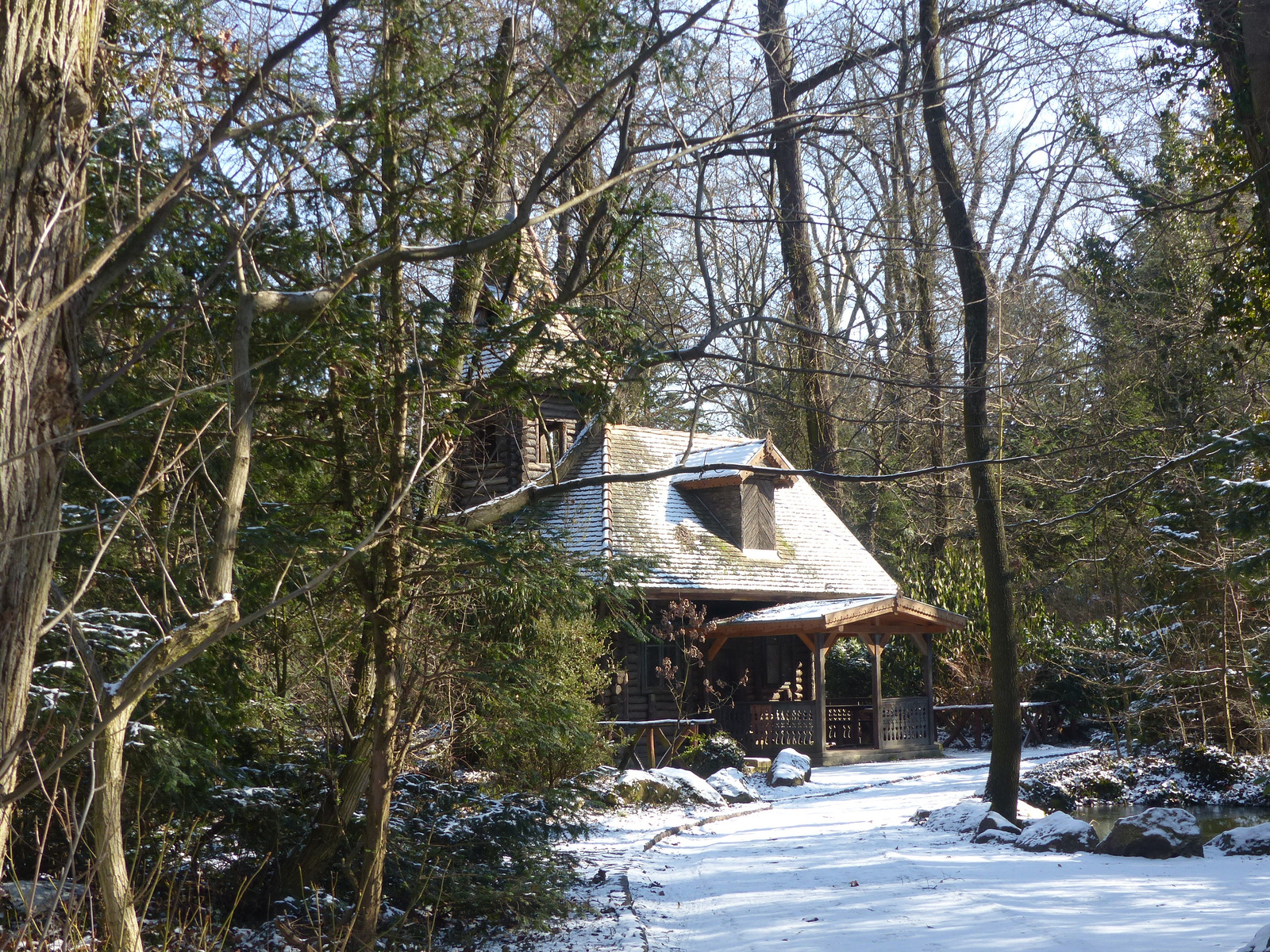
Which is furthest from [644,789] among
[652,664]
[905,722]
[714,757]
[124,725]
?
[124,725]

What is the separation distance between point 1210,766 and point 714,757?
742cm

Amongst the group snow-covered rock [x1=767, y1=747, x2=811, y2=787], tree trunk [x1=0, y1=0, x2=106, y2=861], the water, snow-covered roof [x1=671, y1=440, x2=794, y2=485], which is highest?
snow-covered roof [x1=671, y1=440, x2=794, y2=485]

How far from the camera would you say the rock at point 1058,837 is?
10.3 m

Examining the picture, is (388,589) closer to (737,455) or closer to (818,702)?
(737,455)

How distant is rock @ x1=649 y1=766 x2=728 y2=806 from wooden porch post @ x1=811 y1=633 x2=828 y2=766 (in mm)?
5856

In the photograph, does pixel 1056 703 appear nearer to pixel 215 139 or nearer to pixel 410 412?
pixel 410 412

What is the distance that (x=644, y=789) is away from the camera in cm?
1428

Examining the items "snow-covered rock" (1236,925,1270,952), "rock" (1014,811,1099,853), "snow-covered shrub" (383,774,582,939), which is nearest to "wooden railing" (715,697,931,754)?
"rock" (1014,811,1099,853)

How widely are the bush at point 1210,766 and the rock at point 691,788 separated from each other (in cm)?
701

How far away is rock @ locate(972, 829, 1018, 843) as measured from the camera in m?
10.9

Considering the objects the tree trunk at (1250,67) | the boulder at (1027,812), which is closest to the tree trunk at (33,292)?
the tree trunk at (1250,67)

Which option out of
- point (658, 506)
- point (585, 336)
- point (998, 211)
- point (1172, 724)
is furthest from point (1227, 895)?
point (998, 211)

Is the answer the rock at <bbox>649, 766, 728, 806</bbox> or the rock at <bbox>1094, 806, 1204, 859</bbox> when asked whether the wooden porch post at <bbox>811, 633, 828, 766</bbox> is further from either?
the rock at <bbox>1094, 806, 1204, 859</bbox>

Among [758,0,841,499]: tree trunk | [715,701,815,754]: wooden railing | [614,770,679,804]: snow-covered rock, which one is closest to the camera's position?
[758,0,841,499]: tree trunk
